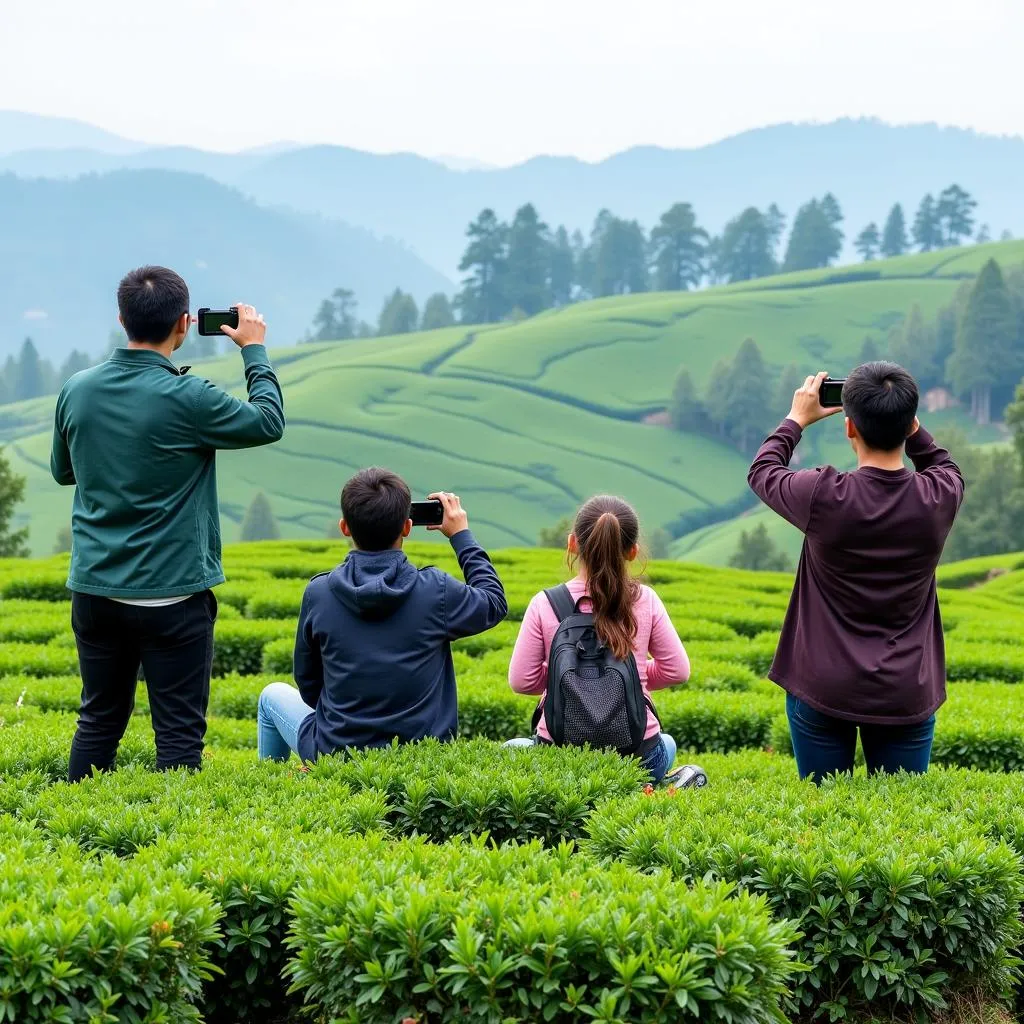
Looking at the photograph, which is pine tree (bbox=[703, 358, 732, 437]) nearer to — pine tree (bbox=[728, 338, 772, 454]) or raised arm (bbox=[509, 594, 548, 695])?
pine tree (bbox=[728, 338, 772, 454])

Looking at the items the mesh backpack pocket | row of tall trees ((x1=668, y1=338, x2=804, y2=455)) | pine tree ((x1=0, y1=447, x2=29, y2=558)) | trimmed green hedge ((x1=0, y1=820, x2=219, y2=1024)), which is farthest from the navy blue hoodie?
row of tall trees ((x1=668, y1=338, x2=804, y2=455))

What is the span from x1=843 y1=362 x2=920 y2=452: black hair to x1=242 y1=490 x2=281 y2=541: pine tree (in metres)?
123

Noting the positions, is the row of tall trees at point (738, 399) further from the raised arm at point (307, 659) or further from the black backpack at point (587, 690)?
the raised arm at point (307, 659)

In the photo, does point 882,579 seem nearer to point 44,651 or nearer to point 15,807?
point 15,807

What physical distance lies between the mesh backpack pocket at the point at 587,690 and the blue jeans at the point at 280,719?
5.56ft

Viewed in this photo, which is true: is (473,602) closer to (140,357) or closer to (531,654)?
(531,654)

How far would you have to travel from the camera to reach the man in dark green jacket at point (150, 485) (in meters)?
6.91

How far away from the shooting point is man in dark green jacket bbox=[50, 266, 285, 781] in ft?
22.7

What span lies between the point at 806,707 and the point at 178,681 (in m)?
3.62

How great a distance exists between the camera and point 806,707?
7008 millimetres

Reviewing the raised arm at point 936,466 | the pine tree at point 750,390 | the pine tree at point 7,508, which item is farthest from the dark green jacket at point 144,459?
the pine tree at point 750,390

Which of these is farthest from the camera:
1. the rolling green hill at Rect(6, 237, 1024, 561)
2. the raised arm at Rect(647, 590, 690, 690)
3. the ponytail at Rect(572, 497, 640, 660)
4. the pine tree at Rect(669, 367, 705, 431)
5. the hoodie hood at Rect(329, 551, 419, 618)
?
the pine tree at Rect(669, 367, 705, 431)

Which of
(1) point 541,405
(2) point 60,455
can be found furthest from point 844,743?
(1) point 541,405

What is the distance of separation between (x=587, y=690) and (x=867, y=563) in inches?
70.3
